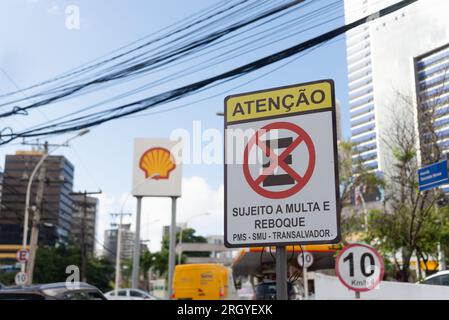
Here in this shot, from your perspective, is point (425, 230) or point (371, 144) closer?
point (425, 230)

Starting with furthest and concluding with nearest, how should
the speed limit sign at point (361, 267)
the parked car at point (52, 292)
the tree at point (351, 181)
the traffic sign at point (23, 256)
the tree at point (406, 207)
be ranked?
the traffic sign at point (23, 256), the tree at point (351, 181), the tree at point (406, 207), the speed limit sign at point (361, 267), the parked car at point (52, 292)

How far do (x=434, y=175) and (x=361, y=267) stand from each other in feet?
20.6

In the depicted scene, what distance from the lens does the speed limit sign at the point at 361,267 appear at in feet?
21.5

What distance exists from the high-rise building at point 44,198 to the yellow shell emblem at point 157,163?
4724 centimetres

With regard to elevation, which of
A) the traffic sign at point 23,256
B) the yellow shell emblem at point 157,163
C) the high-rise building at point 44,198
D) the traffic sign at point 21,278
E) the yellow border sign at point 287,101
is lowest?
the traffic sign at point 21,278

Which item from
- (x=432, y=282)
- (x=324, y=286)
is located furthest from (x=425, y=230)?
(x=432, y=282)

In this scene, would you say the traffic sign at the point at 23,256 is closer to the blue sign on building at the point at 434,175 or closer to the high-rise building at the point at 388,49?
the high-rise building at the point at 388,49

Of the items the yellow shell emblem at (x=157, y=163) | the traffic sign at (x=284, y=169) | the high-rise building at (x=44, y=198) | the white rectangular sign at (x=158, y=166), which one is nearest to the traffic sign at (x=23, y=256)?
the white rectangular sign at (x=158, y=166)

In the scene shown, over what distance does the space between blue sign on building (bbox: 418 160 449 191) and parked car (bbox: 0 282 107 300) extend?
848cm

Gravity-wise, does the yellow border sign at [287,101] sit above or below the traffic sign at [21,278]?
above

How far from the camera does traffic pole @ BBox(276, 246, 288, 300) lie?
97.6 inches

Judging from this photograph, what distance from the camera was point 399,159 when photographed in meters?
17.7
